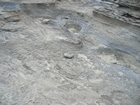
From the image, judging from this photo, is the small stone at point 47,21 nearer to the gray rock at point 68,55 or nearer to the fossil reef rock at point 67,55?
Answer: the fossil reef rock at point 67,55

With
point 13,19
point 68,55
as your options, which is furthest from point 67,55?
point 13,19

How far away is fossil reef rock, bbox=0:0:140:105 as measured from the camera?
2398 millimetres

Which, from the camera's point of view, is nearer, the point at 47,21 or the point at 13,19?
the point at 13,19

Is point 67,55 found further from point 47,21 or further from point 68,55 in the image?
point 47,21

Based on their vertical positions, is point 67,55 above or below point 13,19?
below

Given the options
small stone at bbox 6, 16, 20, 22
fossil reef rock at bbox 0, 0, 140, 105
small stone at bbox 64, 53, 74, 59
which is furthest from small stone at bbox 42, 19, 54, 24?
small stone at bbox 64, 53, 74, 59

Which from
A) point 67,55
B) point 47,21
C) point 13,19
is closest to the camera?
Answer: point 67,55

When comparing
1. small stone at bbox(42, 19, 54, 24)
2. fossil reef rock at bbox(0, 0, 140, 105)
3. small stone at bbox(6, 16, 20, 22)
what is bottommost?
fossil reef rock at bbox(0, 0, 140, 105)

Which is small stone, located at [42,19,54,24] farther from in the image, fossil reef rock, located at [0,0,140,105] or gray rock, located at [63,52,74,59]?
gray rock, located at [63,52,74,59]

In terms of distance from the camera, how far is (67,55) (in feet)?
10.8

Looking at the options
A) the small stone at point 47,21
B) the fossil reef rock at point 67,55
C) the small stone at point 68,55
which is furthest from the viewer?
the small stone at point 47,21

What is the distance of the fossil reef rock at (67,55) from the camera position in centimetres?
240

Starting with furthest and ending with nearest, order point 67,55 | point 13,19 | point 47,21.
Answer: point 47,21 < point 13,19 < point 67,55

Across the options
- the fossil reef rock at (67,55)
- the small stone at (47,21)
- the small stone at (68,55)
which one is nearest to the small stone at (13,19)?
the fossil reef rock at (67,55)
